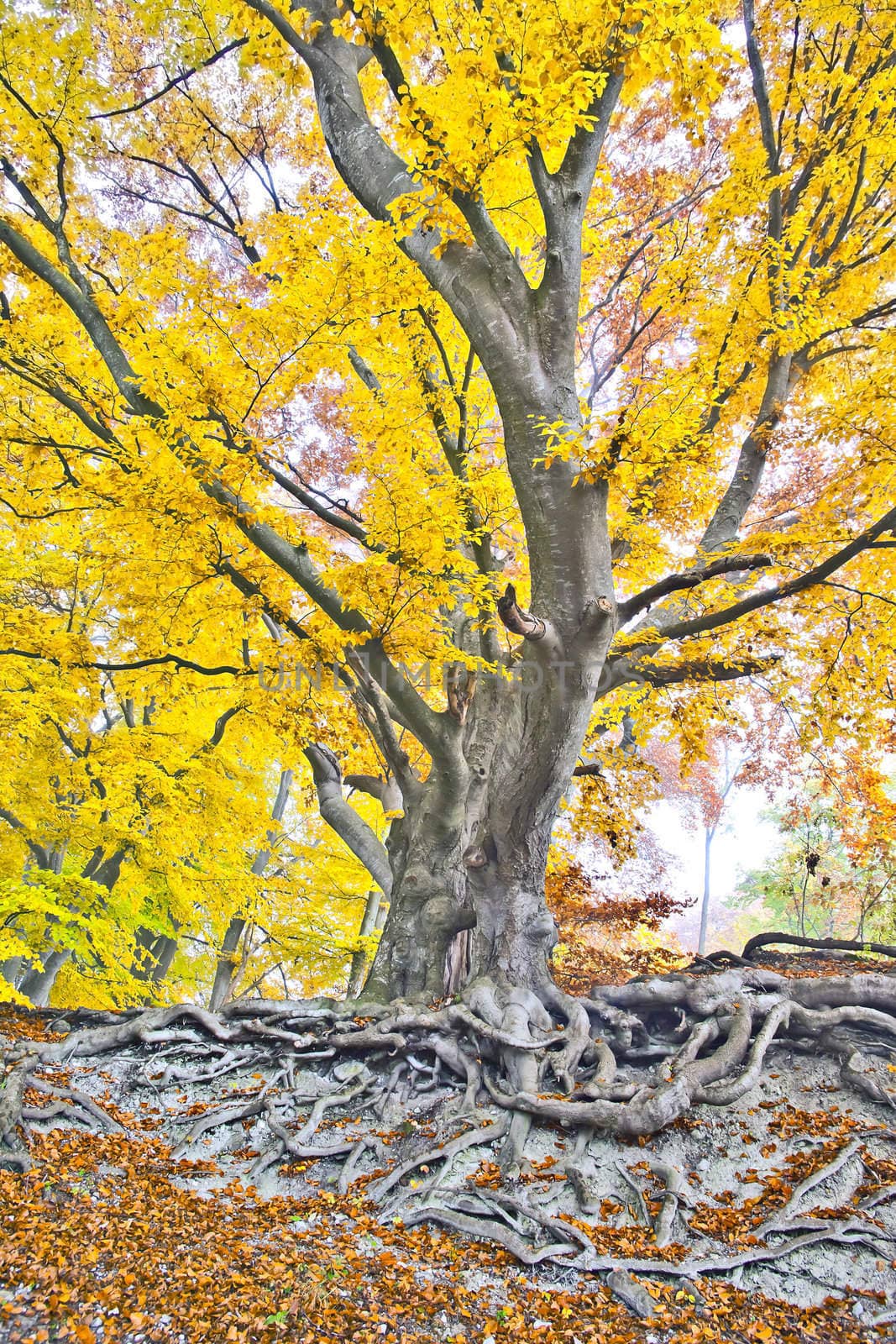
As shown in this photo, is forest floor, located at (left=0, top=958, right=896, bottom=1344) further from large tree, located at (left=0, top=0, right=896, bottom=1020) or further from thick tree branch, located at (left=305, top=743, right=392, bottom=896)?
thick tree branch, located at (left=305, top=743, right=392, bottom=896)

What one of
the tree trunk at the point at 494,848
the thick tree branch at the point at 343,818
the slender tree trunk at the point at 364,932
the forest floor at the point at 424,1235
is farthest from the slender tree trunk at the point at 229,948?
the forest floor at the point at 424,1235

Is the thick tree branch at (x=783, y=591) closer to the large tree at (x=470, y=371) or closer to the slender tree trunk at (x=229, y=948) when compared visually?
the large tree at (x=470, y=371)

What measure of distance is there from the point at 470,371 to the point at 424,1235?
580 cm

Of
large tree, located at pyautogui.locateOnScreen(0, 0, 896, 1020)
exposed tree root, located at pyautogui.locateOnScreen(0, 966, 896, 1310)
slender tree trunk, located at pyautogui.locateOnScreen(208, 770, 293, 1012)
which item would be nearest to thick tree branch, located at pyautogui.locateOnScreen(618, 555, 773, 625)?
large tree, located at pyautogui.locateOnScreen(0, 0, 896, 1020)

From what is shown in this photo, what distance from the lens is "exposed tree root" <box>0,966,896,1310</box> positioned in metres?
2.77

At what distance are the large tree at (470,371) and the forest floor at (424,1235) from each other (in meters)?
1.50

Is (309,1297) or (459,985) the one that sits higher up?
(459,985)

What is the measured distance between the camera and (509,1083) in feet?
12.9

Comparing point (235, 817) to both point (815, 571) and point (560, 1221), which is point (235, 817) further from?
point (815, 571)

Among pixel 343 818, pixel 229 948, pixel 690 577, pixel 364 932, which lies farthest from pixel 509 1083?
pixel 229 948

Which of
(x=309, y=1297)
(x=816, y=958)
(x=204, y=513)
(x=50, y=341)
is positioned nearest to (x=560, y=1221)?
(x=309, y=1297)

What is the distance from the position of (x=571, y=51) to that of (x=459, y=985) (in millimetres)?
6352

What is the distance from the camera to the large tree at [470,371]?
3830 mm

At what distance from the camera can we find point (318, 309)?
4340 mm
